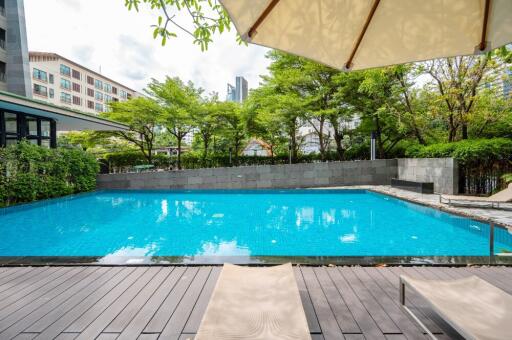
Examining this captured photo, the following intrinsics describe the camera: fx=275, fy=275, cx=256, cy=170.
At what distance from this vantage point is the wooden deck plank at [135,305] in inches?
92.0

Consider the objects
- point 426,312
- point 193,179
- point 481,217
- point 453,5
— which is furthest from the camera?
point 193,179

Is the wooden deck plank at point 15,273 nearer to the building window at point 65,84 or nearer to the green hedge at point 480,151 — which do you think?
the green hedge at point 480,151

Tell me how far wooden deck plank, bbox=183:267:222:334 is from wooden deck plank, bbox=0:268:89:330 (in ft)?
5.07

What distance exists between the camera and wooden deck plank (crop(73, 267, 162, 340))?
2.26 metres

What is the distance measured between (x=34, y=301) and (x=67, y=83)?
56.4 metres

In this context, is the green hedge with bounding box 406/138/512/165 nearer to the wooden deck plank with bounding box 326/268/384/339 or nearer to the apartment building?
the wooden deck plank with bounding box 326/268/384/339

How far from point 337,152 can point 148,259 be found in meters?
16.1

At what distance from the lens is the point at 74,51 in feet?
159

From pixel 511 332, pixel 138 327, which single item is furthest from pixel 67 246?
pixel 511 332

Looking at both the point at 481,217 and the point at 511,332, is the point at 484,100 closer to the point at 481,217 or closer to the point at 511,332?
the point at 481,217

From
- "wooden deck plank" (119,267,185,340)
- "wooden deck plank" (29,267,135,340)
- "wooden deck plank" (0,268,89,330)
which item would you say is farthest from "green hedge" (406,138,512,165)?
"wooden deck plank" (0,268,89,330)

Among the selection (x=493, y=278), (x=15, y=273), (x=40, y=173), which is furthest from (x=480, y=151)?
(x=40, y=173)

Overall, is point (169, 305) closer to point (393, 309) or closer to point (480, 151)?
point (393, 309)

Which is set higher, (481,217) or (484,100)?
(484,100)
